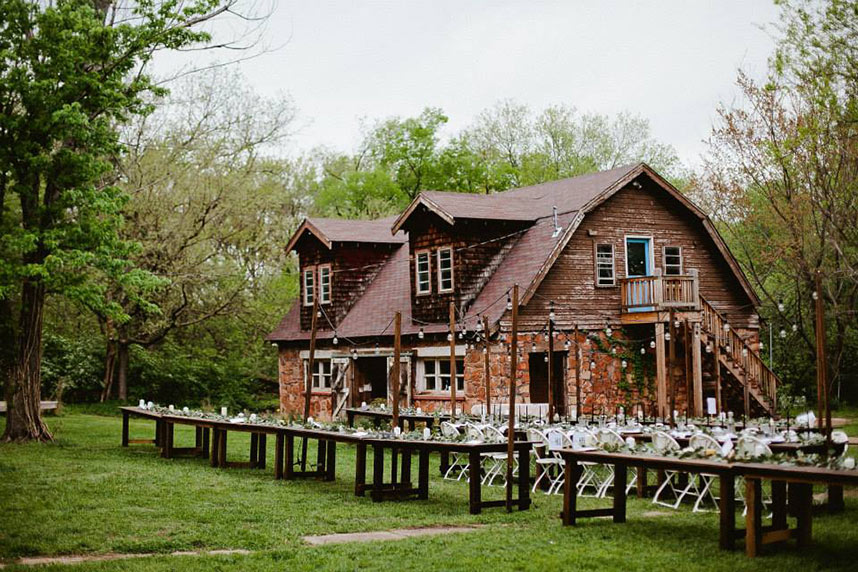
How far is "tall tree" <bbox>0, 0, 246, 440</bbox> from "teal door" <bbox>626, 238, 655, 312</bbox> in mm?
12003

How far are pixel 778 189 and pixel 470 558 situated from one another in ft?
79.2

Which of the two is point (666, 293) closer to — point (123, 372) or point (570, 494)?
point (570, 494)

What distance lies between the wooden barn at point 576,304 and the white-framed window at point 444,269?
4 cm

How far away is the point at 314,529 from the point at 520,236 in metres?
15.9

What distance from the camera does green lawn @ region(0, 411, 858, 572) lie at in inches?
345

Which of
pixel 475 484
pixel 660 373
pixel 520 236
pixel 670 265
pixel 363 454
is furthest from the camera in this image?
pixel 670 265

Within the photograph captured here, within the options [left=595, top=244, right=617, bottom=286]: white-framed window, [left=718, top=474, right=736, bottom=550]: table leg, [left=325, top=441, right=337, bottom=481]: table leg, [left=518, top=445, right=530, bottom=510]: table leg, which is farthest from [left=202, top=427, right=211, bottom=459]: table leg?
[left=718, top=474, right=736, bottom=550]: table leg

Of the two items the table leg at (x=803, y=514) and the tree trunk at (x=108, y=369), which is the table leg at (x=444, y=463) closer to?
the table leg at (x=803, y=514)

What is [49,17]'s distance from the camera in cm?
1912

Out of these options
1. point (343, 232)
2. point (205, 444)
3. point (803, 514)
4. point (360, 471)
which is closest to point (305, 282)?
point (343, 232)

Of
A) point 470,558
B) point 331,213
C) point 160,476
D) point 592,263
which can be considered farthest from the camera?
point 331,213

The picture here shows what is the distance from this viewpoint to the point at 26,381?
70.5 feet

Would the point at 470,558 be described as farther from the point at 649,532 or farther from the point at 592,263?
the point at 592,263

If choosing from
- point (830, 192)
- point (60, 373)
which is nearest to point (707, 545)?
point (830, 192)
